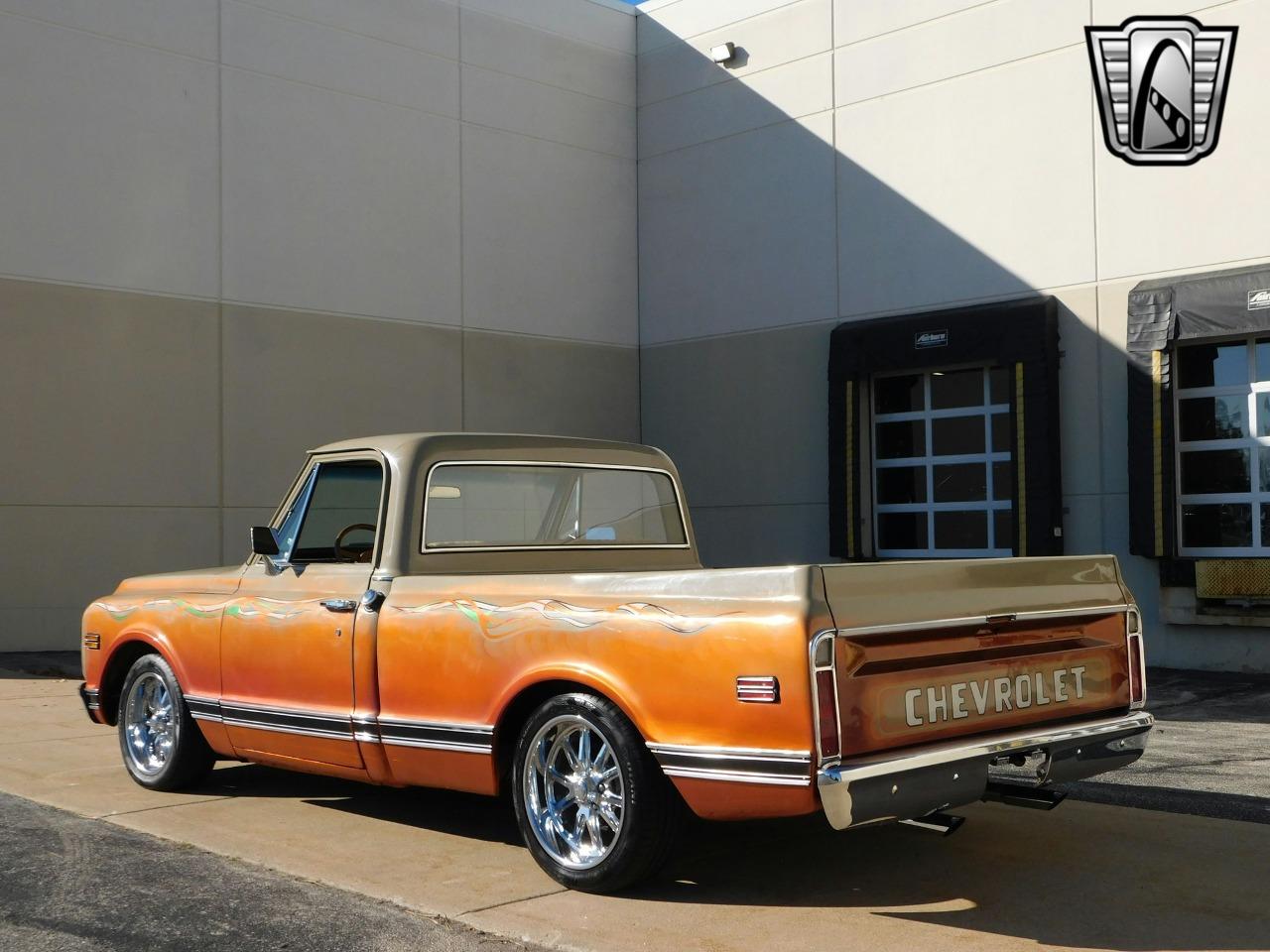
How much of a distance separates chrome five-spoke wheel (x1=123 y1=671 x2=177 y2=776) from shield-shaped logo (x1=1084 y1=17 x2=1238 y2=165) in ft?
35.8

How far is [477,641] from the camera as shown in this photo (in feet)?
17.6

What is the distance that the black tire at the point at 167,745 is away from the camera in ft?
22.5

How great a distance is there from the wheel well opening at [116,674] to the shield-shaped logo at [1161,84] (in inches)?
427

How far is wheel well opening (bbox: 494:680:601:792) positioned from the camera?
17.0 feet

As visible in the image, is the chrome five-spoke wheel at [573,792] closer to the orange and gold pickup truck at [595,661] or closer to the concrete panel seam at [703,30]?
the orange and gold pickup truck at [595,661]

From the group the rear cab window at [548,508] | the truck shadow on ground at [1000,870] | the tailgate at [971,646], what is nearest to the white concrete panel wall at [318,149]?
the rear cab window at [548,508]

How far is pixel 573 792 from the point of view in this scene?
16.4 feet

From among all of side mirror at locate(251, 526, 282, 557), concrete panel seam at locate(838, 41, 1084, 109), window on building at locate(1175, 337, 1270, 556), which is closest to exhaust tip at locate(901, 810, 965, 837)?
side mirror at locate(251, 526, 282, 557)

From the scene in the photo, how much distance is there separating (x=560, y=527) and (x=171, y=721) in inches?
87.4

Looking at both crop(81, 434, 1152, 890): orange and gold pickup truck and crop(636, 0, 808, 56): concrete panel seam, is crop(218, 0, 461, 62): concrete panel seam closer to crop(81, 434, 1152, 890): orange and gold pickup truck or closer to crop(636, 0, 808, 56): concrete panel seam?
crop(636, 0, 808, 56): concrete panel seam

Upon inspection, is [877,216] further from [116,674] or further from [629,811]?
[629,811]

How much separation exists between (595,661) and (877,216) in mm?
12135

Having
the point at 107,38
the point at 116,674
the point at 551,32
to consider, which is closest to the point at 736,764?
the point at 116,674

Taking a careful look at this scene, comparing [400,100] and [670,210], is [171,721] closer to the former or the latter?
[400,100]
